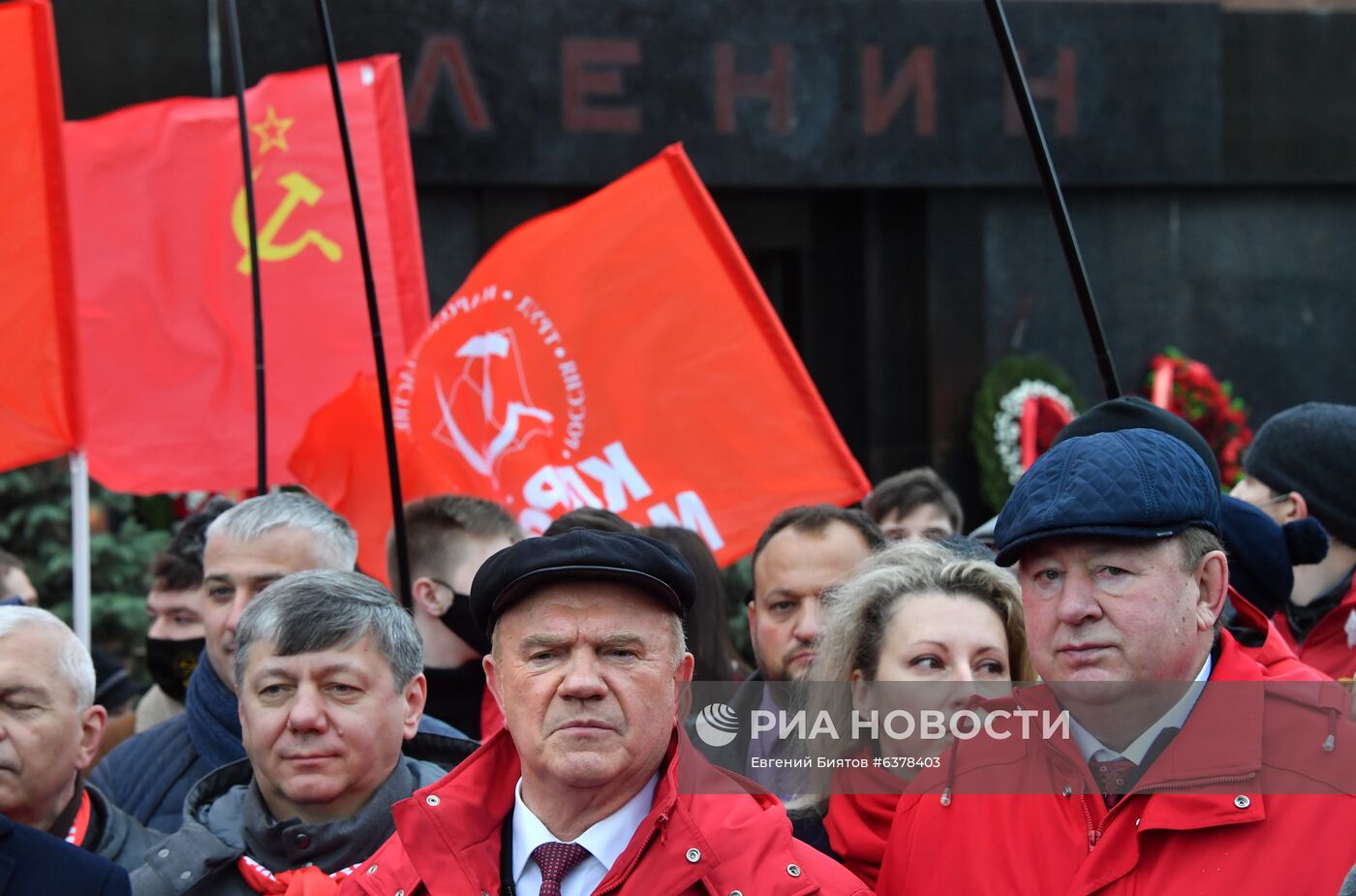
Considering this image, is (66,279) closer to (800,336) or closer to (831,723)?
(831,723)

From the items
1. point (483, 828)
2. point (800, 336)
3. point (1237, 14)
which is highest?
point (1237, 14)

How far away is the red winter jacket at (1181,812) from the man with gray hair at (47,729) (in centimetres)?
165

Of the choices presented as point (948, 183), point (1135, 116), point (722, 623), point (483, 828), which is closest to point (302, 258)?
point (722, 623)

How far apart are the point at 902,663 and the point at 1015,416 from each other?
8073mm

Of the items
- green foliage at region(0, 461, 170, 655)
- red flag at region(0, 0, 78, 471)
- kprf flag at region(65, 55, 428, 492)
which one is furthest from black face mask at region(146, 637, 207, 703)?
green foliage at region(0, 461, 170, 655)

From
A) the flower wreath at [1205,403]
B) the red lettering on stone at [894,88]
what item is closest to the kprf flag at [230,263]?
the red lettering on stone at [894,88]

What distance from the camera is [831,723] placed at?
330 centimetres

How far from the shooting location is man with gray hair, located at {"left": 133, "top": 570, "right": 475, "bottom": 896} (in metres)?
3.11

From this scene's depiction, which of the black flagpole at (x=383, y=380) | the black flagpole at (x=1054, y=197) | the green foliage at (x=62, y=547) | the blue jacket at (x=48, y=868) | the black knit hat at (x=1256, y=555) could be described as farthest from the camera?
the green foliage at (x=62, y=547)

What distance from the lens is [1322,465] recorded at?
13.4 ft

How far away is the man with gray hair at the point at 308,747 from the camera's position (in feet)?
10.2

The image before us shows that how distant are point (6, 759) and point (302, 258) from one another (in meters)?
4.05

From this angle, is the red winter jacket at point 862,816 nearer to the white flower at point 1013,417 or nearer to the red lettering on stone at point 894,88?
the white flower at point 1013,417

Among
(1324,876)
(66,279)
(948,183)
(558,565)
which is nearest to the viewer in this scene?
(1324,876)
